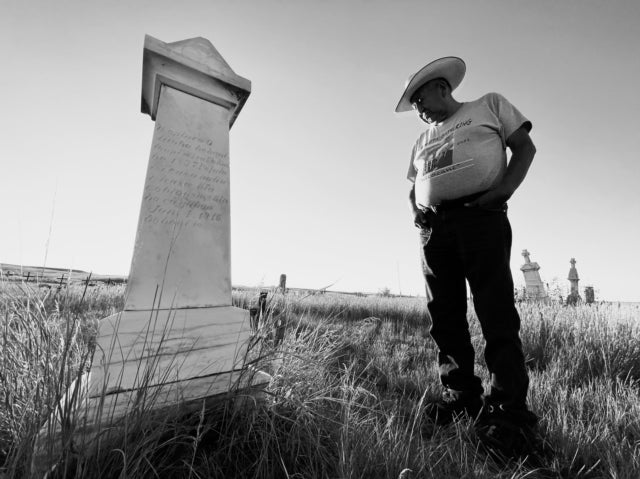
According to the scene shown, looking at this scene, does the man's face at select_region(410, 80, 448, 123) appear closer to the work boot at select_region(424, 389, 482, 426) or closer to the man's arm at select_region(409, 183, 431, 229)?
the man's arm at select_region(409, 183, 431, 229)

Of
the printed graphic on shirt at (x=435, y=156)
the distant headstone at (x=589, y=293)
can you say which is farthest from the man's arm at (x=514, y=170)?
the distant headstone at (x=589, y=293)

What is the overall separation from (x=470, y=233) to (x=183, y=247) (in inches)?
69.7

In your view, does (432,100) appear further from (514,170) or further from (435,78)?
(514,170)

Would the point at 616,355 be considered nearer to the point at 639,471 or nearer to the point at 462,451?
the point at 639,471

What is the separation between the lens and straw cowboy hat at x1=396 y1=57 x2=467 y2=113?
6.70ft

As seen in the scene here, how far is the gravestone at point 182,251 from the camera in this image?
150 cm

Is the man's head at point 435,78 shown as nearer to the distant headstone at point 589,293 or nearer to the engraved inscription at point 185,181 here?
the engraved inscription at point 185,181

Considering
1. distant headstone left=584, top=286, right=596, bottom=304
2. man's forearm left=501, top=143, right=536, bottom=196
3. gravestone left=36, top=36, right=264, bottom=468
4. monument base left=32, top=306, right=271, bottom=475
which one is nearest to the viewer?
monument base left=32, top=306, right=271, bottom=475

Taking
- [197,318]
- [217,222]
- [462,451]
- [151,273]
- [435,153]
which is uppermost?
[435,153]

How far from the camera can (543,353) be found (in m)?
3.16

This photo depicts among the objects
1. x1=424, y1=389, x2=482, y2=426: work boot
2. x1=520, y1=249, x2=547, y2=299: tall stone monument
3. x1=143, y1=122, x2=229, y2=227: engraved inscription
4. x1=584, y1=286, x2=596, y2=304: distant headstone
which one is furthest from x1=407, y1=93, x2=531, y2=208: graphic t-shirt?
x1=584, y1=286, x2=596, y2=304: distant headstone

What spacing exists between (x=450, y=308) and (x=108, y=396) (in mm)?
2034

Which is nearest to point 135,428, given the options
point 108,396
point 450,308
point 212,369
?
point 108,396

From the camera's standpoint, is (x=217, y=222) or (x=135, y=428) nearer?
(x=135, y=428)
